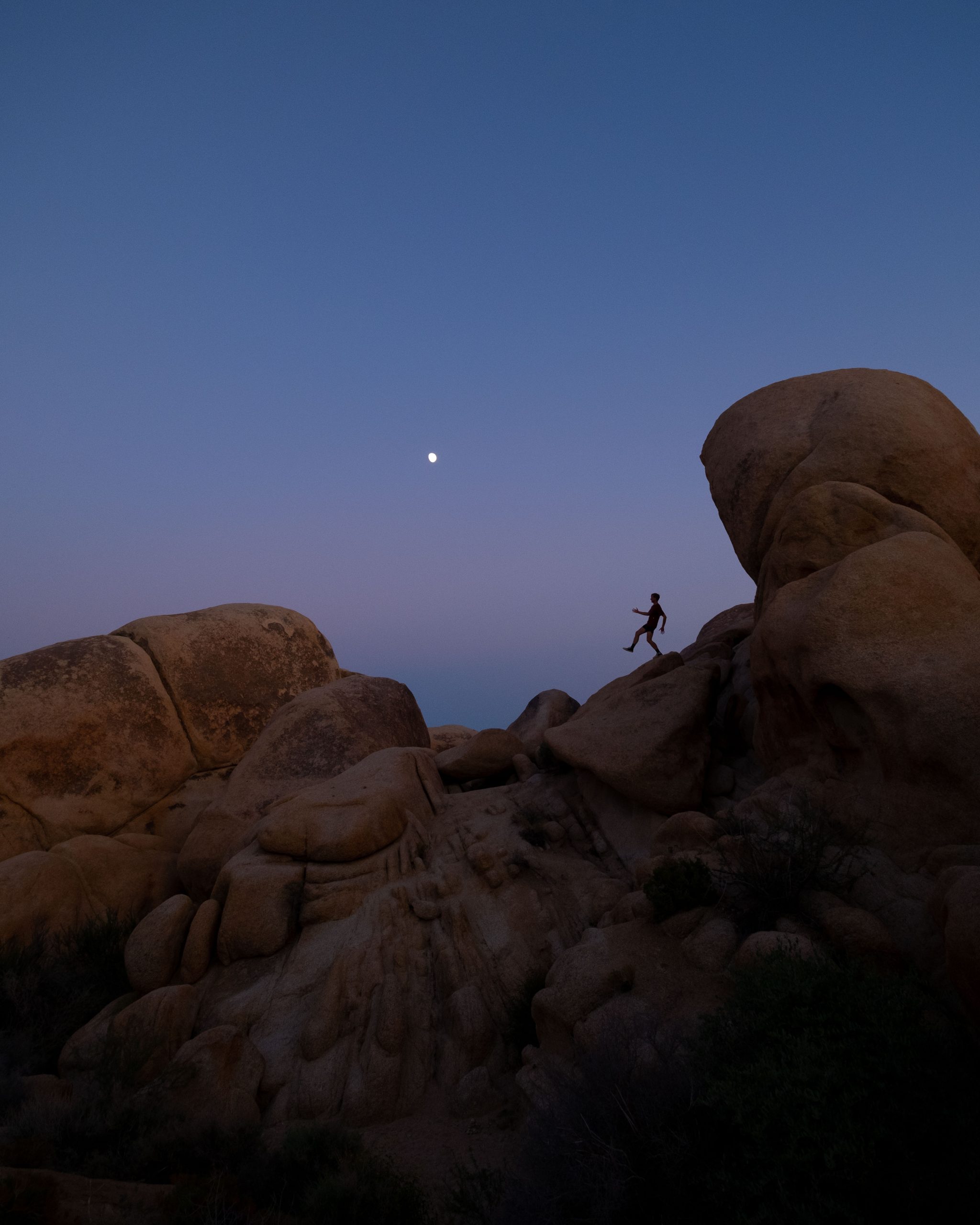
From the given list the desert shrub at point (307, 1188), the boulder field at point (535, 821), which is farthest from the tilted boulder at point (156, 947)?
the desert shrub at point (307, 1188)

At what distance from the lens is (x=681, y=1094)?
216 inches

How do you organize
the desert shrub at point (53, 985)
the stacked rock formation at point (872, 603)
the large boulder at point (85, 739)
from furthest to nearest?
the large boulder at point (85, 739)
the desert shrub at point (53, 985)
the stacked rock formation at point (872, 603)

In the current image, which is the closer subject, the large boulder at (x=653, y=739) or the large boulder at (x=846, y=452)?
the large boulder at (x=846, y=452)

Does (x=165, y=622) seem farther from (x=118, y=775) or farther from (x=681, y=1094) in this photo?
(x=681, y=1094)

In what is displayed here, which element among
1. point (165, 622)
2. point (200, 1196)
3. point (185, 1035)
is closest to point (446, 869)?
point (185, 1035)

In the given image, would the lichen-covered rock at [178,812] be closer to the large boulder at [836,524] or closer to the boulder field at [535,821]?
the boulder field at [535,821]

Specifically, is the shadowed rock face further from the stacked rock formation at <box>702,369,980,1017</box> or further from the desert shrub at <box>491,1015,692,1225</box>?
the desert shrub at <box>491,1015,692,1225</box>

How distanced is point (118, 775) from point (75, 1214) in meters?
11.3

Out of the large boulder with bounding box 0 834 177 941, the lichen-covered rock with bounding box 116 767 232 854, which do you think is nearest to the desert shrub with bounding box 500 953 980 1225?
the large boulder with bounding box 0 834 177 941

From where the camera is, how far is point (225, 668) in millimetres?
16953

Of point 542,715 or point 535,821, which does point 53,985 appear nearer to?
point 535,821

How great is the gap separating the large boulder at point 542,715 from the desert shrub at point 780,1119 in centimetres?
1051


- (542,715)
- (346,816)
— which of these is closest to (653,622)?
(542,715)

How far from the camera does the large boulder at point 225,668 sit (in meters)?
16.4
